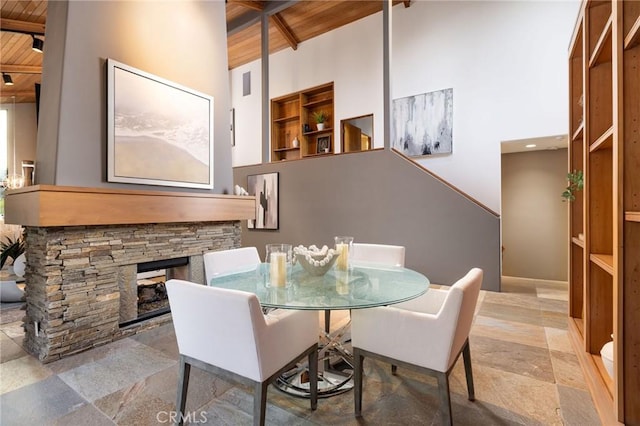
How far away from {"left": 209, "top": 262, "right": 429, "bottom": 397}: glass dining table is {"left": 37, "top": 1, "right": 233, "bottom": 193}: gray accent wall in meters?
1.60

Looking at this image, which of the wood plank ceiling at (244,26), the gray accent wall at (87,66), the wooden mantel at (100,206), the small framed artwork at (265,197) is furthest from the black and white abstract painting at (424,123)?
the gray accent wall at (87,66)

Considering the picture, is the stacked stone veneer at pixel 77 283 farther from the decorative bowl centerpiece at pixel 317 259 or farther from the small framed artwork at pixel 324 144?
the small framed artwork at pixel 324 144

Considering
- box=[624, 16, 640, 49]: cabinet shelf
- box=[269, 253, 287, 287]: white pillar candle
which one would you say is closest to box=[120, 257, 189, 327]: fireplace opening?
box=[269, 253, 287, 287]: white pillar candle

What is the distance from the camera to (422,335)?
140cm

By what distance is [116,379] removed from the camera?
78.2 inches

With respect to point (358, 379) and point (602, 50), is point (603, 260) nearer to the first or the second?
point (602, 50)

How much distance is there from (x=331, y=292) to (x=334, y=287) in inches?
3.9

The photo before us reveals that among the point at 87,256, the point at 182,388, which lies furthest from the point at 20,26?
the point at 182,388

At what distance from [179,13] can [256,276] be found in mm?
2921

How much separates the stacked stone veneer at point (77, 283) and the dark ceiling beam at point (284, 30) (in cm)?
498

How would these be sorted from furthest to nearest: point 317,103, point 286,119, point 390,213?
point 286,119, point 317,103, point 390,213

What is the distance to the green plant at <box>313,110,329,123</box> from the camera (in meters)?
6.53

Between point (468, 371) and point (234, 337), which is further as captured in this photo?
point (468, 371)

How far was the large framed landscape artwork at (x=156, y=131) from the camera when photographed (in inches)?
103
